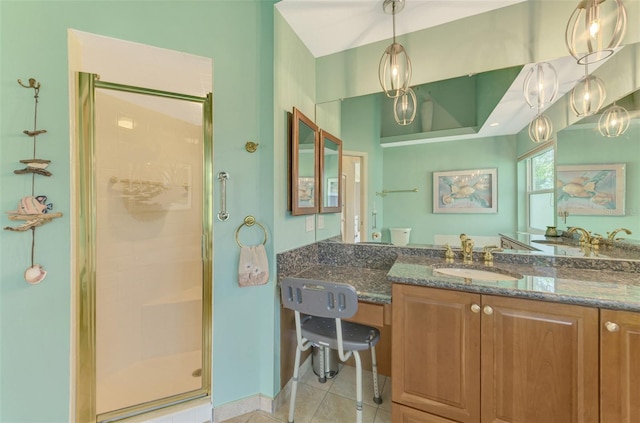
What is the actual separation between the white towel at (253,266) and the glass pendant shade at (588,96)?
202cm

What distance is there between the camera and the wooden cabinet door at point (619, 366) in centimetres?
88

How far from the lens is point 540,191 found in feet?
4.98

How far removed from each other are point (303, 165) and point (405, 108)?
830 millimetres

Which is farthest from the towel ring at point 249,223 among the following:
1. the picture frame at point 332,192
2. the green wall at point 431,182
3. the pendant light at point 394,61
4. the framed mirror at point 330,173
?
the pendant light at point 394,61

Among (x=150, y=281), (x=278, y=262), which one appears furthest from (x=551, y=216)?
(x=150, y=281)

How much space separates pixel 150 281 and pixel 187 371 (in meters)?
0.68

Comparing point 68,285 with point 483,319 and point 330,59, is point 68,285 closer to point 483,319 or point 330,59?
point 483,319

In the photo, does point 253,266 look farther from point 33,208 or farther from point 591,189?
point 591,189

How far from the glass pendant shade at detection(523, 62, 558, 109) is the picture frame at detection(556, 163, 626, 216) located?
419 millimetres

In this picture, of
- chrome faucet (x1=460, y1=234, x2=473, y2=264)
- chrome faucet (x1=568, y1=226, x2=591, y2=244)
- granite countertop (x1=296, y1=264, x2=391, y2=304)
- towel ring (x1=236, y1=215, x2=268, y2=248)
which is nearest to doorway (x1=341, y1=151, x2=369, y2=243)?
granite countertop (x1=296, y1=264, x2=391, y2=304)

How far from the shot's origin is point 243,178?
1.44 m

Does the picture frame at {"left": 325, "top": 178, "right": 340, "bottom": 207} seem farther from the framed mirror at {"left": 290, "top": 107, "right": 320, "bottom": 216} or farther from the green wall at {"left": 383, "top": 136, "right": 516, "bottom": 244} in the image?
the green wall at {"left": 383, "top": 136, "right": 516, "bottom": 244}

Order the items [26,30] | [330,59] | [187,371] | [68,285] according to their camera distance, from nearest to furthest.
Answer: [26,30] → [68,285] → [187,371] → [330,59]

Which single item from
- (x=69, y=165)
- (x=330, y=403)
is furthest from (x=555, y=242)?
(x=69, y=165)
